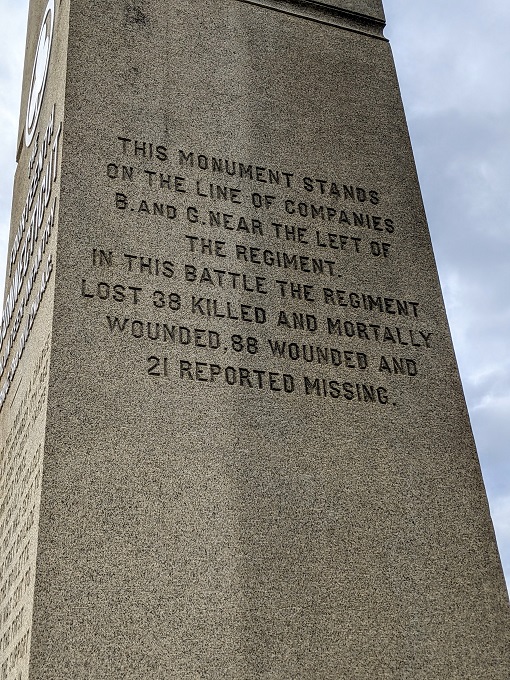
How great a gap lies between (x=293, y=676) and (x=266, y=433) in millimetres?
1833

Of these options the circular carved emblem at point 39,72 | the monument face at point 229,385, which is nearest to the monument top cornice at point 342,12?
the monument face at point 229,385

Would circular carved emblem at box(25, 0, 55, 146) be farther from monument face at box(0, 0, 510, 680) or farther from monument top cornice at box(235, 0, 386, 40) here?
monument top cornice at box(235, 0, 386, 40)

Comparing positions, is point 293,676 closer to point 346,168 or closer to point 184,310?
point 184,310

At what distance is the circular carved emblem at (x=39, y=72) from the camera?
378 inches

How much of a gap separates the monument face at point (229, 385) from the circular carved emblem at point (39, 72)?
609mm

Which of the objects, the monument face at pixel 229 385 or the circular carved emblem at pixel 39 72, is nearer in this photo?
the monument face at pixel 229 385

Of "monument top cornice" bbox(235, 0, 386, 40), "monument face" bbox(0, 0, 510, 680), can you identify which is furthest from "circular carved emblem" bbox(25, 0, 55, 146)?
"monument top cornice" bbox(235, 0, 386, 40)

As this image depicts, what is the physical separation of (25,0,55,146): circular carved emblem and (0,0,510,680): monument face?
609 millimetres

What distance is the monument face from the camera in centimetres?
591

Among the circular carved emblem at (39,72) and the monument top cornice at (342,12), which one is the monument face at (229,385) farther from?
the circular carved emblem at (39,72)

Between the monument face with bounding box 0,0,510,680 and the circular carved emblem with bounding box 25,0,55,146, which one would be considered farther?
the circular carved emblem with bounding box 25,0,55,146

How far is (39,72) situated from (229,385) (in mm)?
5295

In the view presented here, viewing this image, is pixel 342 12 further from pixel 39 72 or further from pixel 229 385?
pixel 229 385

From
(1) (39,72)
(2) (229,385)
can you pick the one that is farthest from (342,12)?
(2) (229,385)
